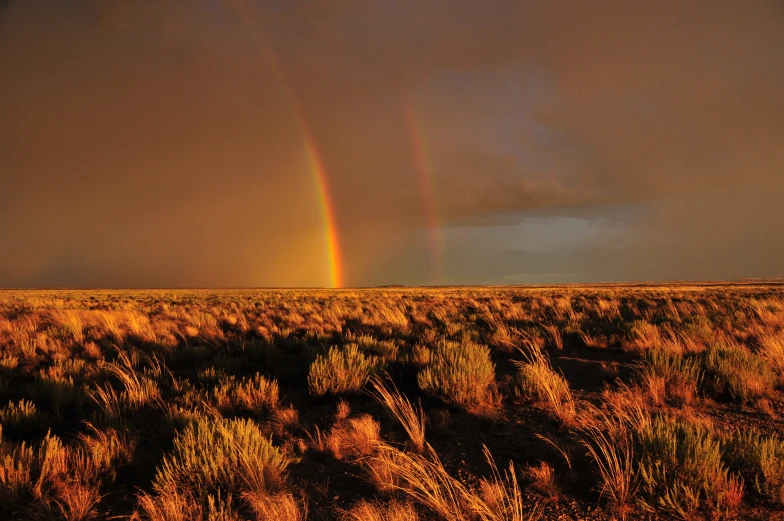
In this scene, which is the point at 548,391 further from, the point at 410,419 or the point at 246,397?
the point at 246,397

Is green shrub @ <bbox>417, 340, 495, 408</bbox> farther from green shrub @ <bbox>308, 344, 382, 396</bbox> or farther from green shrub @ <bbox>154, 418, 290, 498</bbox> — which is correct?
green shrub @ <bbox>154, 418, 290, 498</bbox>

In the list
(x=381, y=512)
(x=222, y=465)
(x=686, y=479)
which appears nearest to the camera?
(x=381, y=512)

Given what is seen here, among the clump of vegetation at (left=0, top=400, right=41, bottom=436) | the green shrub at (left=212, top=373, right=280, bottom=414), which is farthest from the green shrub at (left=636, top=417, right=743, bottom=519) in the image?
the clump of vegetation at (left=0, top=400, right=41, bottom=436)

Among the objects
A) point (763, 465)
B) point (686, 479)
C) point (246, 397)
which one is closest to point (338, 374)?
point (246, 397)

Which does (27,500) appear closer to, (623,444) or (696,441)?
(623,444)

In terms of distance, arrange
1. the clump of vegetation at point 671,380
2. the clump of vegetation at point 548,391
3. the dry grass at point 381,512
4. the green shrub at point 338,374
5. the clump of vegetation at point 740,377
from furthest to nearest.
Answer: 1. the green shrub at point 338,374
2. the clump of vegetation at point 740,377
3. the clump of vegetation at point 671,380
4. the clump of vegetation at point 548,391
5. the dry grass at point 381,512

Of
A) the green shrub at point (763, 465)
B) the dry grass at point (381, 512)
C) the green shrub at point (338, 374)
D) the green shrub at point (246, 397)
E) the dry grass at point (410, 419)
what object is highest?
the green shrub at point (338, 374)

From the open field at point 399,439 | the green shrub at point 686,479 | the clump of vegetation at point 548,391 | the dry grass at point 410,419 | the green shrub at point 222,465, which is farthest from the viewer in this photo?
the clump of vegetation at point 548,391

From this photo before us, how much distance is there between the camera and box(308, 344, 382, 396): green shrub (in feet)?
22.2

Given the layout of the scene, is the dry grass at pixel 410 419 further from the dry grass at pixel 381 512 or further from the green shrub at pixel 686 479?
the green shrub at pixel 686 479

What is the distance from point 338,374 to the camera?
6.86 m

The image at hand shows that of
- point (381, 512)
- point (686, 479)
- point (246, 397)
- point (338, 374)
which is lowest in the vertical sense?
point (381, 512)

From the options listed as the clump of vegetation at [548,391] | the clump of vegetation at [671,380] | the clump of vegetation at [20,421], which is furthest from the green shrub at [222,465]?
the clump of vegetation at [671,380]

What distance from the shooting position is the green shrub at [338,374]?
6.76m
